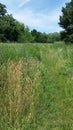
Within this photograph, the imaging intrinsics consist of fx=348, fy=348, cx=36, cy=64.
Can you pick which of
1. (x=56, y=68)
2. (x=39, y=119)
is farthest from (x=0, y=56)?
(x=56, y=68)

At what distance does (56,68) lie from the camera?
11.9 meters

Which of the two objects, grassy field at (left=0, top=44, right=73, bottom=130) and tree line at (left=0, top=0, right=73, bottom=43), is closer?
Answer: grassy field at (left=0, top=44, right=73, bottom=130)

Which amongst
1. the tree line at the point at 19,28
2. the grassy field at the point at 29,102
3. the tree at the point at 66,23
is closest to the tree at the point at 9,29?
the tree line at the point at 19,28

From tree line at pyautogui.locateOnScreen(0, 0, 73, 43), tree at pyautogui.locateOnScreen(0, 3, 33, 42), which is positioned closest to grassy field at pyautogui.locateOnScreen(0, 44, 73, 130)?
tree line at pyautogui.locateOnScreen(0, 0, 73, 43)

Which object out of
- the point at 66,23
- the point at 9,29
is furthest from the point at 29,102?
the point at 9,29

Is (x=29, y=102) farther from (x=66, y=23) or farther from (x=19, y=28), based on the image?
(x=19, y=28)

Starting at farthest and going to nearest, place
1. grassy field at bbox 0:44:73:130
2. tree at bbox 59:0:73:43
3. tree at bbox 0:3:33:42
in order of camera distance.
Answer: tree at bbox 0:3:33:42
tree at bbox 59:0:73:43
grassy field at bbox 0:44:73:130

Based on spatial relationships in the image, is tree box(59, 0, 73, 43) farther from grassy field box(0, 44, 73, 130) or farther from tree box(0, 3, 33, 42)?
grassy field box(0, 44, 73, 130)

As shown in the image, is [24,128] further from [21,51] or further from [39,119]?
[21,51]

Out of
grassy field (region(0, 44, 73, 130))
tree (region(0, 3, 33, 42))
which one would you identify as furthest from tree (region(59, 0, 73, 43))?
grassy field (region(0, 44, 73, 130))

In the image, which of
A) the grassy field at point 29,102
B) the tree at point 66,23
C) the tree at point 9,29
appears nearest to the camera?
the grassy field at point 29,102

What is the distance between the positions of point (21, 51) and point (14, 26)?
61.1 meters

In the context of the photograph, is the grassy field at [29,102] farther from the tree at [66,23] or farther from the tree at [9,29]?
the tree at [9,29]

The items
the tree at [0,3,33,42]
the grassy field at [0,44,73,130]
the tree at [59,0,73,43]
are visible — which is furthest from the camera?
the tree at [0,3,33,42]
